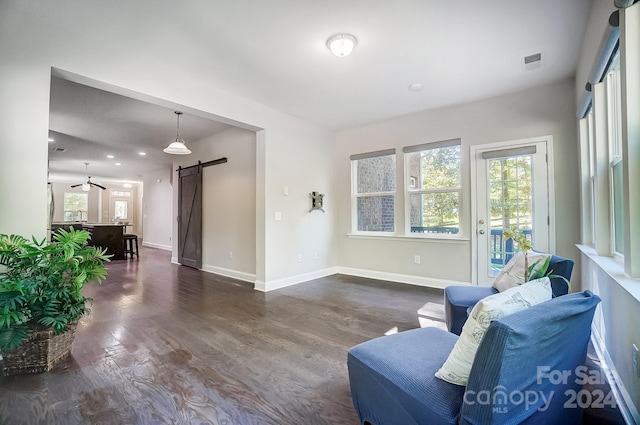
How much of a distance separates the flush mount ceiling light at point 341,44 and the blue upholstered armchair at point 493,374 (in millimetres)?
2409

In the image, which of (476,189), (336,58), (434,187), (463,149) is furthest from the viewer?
(434,187)

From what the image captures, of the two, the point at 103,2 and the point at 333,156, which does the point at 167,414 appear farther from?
the point at 333,156

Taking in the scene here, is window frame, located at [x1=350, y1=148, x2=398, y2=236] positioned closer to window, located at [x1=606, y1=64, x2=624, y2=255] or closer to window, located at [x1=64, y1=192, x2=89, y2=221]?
window, located at [x1=606, y1=64, x2=624, y2=255]

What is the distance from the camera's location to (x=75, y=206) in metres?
12.7

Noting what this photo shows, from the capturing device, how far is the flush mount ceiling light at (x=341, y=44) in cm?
258

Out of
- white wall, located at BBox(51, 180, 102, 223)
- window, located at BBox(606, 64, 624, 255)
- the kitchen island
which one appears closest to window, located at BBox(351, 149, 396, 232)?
window, located at BBox(606, 64, 624, 255)

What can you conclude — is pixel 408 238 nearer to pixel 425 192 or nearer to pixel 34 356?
pixel 425 192

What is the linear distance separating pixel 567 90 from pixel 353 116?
2737 mm

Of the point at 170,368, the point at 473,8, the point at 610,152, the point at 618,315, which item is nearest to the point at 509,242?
the point at 610,152

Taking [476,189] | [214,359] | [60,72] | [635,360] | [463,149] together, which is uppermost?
[60,72]

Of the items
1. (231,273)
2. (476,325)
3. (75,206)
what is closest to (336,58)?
(476,325)

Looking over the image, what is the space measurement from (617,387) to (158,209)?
1087 cm

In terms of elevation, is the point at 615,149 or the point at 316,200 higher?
the point at 615,149

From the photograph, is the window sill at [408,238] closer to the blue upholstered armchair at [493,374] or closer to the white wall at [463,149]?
the white wall at [463,149]
